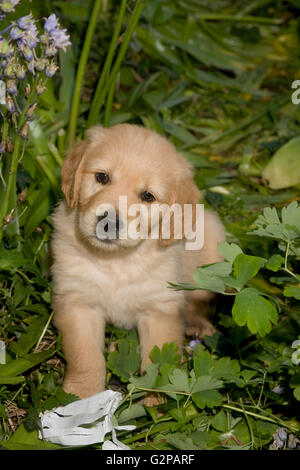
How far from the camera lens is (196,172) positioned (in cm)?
458

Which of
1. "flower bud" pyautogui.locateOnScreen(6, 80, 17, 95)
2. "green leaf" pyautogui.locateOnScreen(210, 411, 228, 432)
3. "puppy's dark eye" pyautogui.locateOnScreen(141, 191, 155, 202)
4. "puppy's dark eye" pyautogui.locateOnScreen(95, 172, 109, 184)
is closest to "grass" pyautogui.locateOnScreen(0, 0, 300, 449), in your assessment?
"green leaf" pyautogui.locateOnScreen(210, 411, 228, 432)

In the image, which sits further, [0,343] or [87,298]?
[87,298]

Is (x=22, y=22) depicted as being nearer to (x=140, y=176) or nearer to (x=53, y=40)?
(x=53, y=40)

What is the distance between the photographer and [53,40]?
7.71ft

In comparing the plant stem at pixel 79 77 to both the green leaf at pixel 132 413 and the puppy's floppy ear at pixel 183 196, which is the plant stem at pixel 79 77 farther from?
the green leaf at pixel 132 413

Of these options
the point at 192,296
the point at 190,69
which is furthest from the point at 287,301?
the point at 190,69

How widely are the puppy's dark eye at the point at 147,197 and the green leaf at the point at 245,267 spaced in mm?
749

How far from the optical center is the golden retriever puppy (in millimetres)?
2900

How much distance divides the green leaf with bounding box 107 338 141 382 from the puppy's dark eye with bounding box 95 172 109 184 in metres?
0.80

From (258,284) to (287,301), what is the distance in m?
0.20

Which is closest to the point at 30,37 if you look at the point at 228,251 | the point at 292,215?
the point at 228,251
